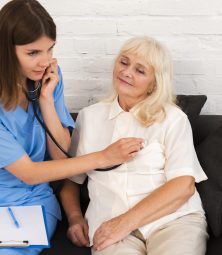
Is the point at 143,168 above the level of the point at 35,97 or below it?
below

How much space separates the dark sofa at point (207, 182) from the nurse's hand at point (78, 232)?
0.8 inches

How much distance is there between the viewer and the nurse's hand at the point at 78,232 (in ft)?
5.80

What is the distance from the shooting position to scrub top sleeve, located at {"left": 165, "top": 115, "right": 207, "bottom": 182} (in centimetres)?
167

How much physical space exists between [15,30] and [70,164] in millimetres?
487

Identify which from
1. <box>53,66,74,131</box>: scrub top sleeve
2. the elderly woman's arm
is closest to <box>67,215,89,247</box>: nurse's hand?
the elderly woman's arm

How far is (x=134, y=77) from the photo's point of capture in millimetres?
1765

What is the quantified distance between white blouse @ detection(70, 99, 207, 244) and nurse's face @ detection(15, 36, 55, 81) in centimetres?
36

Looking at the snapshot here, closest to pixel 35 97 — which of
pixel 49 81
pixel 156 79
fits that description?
pixel 49 81

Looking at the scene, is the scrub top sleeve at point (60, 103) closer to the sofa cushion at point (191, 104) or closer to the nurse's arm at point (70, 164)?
the nurse's arm at point (70, 164)

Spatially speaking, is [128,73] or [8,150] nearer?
[8,150]

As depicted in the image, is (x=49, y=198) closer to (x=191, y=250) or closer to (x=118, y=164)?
(x=118, y=164)

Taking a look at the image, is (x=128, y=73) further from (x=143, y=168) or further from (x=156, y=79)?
(x=143, y=168)

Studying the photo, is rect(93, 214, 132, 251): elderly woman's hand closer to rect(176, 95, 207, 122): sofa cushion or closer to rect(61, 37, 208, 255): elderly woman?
rect(61, 37, 208, 255): elderly woman

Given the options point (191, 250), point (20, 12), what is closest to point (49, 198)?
point (191, 250)
